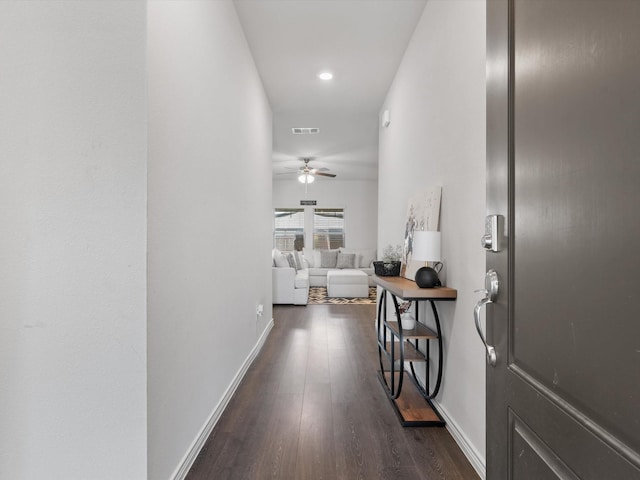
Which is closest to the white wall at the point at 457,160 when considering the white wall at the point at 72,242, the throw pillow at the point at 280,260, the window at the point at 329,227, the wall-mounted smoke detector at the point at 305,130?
the white wall at the point at 72,242

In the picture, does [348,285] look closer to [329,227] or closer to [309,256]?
[309,256]

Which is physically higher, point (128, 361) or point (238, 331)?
point (128, 361)

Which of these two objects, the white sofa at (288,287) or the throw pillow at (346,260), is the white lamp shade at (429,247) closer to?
the white sofa at (288,287)

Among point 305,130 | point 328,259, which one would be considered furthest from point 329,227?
point 305,130

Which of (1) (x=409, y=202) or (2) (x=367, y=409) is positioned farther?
(1) (x=409, y=202)

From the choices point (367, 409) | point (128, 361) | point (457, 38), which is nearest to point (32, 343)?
point (128, 361)

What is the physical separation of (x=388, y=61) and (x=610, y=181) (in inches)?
127

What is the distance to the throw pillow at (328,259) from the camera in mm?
8612

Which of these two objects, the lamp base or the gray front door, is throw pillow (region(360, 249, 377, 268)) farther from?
the gray front door

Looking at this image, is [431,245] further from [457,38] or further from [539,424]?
[539,424]

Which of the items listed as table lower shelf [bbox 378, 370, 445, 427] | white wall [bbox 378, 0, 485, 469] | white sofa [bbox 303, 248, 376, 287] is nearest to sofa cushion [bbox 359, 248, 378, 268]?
white sofa [bbox 303, 248, 376, 287]

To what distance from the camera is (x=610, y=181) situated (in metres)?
0.57

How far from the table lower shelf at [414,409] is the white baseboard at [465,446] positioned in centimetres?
5

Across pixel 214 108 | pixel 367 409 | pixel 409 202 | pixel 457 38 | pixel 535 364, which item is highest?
pixel 457 38
